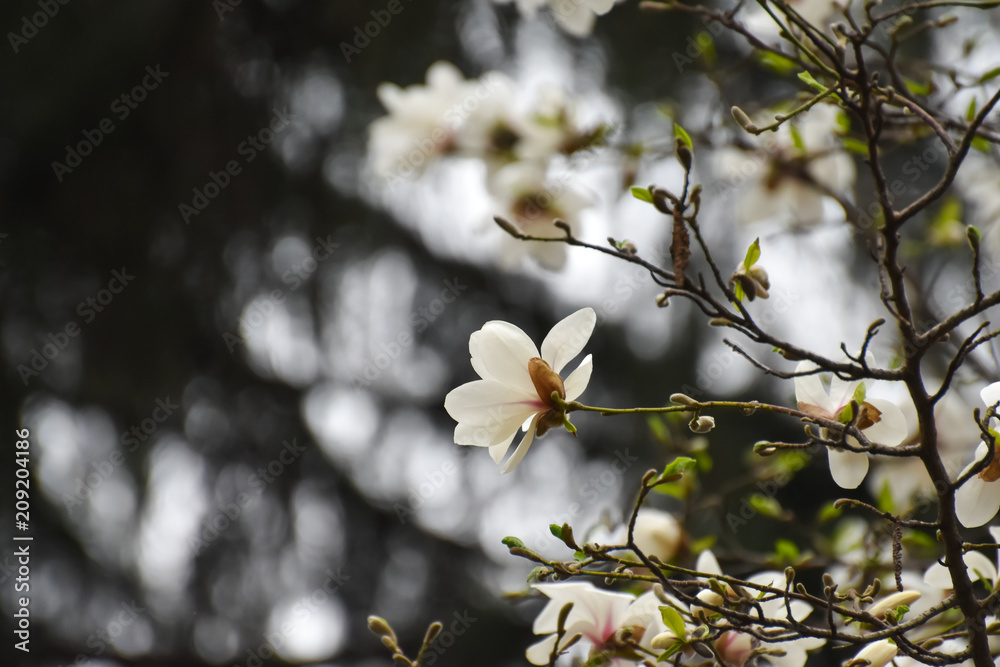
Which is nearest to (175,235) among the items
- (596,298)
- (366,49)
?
→ (366,49)

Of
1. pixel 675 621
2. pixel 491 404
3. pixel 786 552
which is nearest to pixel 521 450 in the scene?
pixel 491 404

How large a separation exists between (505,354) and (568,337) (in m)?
0.04

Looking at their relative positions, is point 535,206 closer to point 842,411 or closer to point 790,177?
point 790,177

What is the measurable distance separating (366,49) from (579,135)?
0.92 meters

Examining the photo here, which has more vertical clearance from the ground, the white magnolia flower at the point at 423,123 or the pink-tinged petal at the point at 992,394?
the white magnolia flower at the point at 423,123

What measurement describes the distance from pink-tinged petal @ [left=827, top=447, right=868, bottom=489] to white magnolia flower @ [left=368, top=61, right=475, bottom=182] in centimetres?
82

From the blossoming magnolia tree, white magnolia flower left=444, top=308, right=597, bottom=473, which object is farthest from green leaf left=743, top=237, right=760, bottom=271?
white magnolia flower left=444, top=308, right=597, bottom=473

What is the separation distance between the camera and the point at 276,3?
1818 mm

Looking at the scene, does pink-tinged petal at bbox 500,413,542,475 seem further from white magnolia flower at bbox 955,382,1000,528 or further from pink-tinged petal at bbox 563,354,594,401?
white magnolia flower at bbox 955,382,1000,528

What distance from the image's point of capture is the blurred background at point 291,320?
166cm

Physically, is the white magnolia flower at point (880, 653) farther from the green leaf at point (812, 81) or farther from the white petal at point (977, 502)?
the green leaf at point (812, 81)

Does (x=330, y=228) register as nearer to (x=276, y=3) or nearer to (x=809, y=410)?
(x=276, y=3)

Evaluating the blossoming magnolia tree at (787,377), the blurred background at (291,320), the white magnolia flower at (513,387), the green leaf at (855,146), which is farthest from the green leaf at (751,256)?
the blurred background at (291,320)

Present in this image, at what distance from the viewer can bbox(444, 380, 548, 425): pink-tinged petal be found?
50cm
